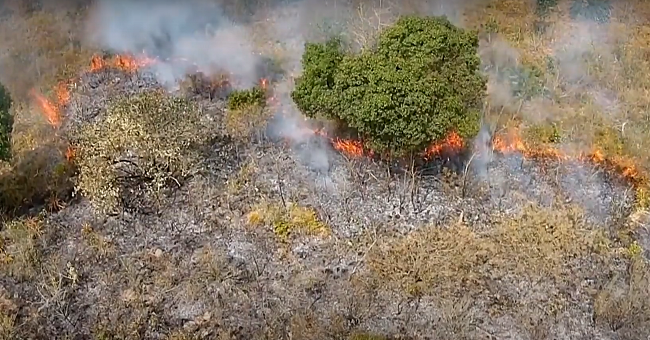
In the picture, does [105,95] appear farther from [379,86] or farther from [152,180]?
[379,86]

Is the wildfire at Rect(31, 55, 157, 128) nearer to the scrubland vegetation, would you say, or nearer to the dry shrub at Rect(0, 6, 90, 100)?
the scrubland vegetation

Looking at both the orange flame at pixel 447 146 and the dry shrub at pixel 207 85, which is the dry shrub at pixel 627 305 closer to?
the orange flame at pixel 447 146

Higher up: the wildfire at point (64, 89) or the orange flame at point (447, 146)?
the wildfire at point (64, 89)

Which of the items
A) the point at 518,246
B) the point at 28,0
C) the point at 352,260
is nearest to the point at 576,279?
the point at 518,246

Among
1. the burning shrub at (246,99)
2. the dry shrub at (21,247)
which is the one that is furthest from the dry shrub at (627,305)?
the dry shrub at (21,247)

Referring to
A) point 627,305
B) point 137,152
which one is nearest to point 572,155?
point 627,305

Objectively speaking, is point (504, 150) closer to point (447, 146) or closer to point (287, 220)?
point (447, 146)

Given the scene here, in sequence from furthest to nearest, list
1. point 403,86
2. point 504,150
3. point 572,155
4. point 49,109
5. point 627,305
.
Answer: point 49,109 → point 504,150 → point 572,155 → point 403,86 → point 627,305
